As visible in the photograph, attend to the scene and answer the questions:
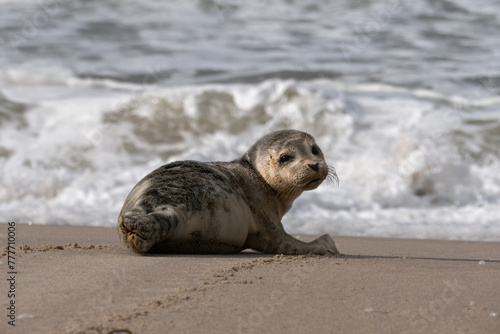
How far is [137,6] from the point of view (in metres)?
18.5

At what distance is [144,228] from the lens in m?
4.17

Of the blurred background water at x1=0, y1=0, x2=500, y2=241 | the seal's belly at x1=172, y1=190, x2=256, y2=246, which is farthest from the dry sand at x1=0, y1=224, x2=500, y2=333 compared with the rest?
the blurred background water at x1=0, y1=0, x2=500, y2=241

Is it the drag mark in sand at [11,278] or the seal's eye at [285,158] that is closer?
the drag mark in sand at [11,278]

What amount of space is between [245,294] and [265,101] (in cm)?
941

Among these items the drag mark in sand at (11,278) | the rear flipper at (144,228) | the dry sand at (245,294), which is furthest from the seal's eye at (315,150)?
the drag mark in sand at (11,278)

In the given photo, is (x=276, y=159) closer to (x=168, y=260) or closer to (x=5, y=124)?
(x=168, y=260)

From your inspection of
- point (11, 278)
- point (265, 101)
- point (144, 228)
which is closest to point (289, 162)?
point (144, 228)

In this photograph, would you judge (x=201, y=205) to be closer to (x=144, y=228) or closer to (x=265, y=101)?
(x=144, y=228)

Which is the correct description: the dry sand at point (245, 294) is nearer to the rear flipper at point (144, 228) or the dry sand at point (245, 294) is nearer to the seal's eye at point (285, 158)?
the rear flipper at point (144, 228)

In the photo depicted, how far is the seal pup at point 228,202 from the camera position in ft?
14.2

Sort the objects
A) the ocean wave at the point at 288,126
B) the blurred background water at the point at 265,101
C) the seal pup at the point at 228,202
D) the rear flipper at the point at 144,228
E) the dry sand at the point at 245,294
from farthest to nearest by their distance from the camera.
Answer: the blurred background water at the point at 265,101, the ocean wave at the point at 288,126, the seal pup at the point at 228,202, the rear flipper at the point at 144,228, the dry sand at the point at 245,294

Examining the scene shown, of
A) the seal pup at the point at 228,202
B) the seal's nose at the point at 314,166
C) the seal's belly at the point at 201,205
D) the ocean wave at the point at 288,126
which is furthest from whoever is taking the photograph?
the ocean wave at the point at 288,126

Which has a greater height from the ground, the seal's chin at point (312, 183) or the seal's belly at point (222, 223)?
the seal's chin at point (312, 183)

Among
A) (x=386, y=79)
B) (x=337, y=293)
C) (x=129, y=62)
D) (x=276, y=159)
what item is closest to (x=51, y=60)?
(x=129, y=62)
